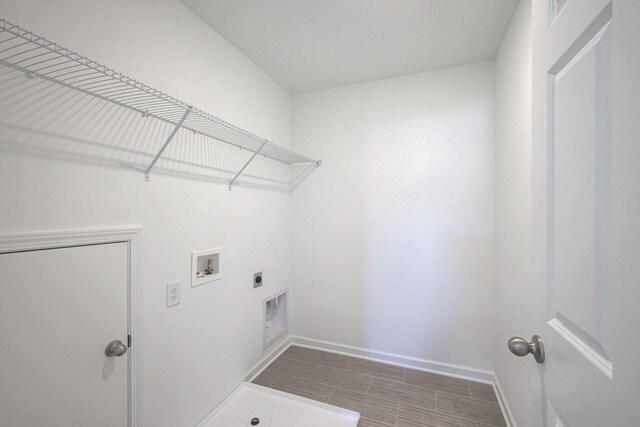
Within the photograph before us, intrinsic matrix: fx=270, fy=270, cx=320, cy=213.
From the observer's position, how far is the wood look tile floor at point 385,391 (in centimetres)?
173

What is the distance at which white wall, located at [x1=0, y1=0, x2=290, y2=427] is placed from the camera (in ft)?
3.35

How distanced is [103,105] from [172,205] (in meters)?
0.55

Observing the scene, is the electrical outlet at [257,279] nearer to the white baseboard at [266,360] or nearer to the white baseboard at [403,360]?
the white baseboard at [266,360]

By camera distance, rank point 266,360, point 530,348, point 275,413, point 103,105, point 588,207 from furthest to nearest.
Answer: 1. point 266,360
2. point 275,413
3. point 103,105
4. point 530,348
5. point 588,207

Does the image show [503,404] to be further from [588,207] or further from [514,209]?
[588,207]

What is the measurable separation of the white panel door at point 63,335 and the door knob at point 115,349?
0.06ft

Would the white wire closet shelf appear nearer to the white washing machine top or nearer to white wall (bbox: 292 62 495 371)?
white wall (bbox: 292 62 495 371)

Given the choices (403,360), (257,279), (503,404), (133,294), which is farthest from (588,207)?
(403,360)

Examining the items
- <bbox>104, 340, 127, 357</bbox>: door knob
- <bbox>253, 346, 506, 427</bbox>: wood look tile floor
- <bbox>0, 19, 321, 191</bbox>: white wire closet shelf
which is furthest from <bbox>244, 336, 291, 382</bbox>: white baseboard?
<bbox>0, 19, 321, 191</bbox>: white wire closet shelf

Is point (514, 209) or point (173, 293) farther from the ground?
point (514, 209)

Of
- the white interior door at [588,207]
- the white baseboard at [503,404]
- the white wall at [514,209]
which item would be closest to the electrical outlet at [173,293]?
the white interior door at [588,207]

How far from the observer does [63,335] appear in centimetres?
104

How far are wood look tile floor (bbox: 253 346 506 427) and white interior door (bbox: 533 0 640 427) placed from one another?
4.14 ft

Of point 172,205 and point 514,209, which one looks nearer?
point 172,205
